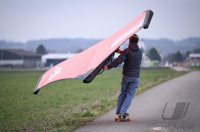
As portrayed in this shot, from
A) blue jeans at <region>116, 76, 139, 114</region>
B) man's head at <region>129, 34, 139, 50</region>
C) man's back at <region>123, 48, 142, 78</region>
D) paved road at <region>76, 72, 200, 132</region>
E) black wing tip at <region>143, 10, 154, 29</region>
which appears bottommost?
paved road at <region>76, 72, 200, 132</region>

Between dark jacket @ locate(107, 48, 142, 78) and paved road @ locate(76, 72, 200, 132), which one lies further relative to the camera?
dark jacket @ locate(107, 48, 142, 78)

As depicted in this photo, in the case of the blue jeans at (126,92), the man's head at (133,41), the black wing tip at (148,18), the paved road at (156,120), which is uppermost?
the black wing tip at (148,18)

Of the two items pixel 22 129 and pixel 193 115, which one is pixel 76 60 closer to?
pixel 22 129

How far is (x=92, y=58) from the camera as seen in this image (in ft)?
26.8

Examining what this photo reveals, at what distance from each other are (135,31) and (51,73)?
2.10 m

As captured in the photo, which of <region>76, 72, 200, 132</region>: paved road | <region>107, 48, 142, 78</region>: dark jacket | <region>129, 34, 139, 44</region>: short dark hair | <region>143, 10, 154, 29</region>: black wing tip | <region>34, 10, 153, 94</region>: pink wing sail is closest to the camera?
<region>76, 72, 200, 132</region>: paved road

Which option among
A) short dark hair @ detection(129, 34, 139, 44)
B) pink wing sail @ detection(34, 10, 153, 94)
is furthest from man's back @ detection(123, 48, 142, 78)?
pink wing sail @ detection(34, 10, 153, 94)

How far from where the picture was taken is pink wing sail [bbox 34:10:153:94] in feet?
25.1

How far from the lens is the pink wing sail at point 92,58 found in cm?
764

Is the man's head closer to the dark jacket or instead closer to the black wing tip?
the dark jacket

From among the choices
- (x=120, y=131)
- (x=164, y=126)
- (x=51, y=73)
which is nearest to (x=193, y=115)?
(x=164, y=126)

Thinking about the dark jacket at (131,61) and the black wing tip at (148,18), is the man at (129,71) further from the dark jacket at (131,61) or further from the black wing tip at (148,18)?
the black wing tip at (148,18)

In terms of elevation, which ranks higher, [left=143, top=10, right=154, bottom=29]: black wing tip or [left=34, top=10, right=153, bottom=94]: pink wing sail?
[left=143, top=10, right=154, bottom=29]: black wing tip

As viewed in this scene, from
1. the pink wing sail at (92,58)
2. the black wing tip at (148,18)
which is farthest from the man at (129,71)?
the black wing tip at (148,18)
